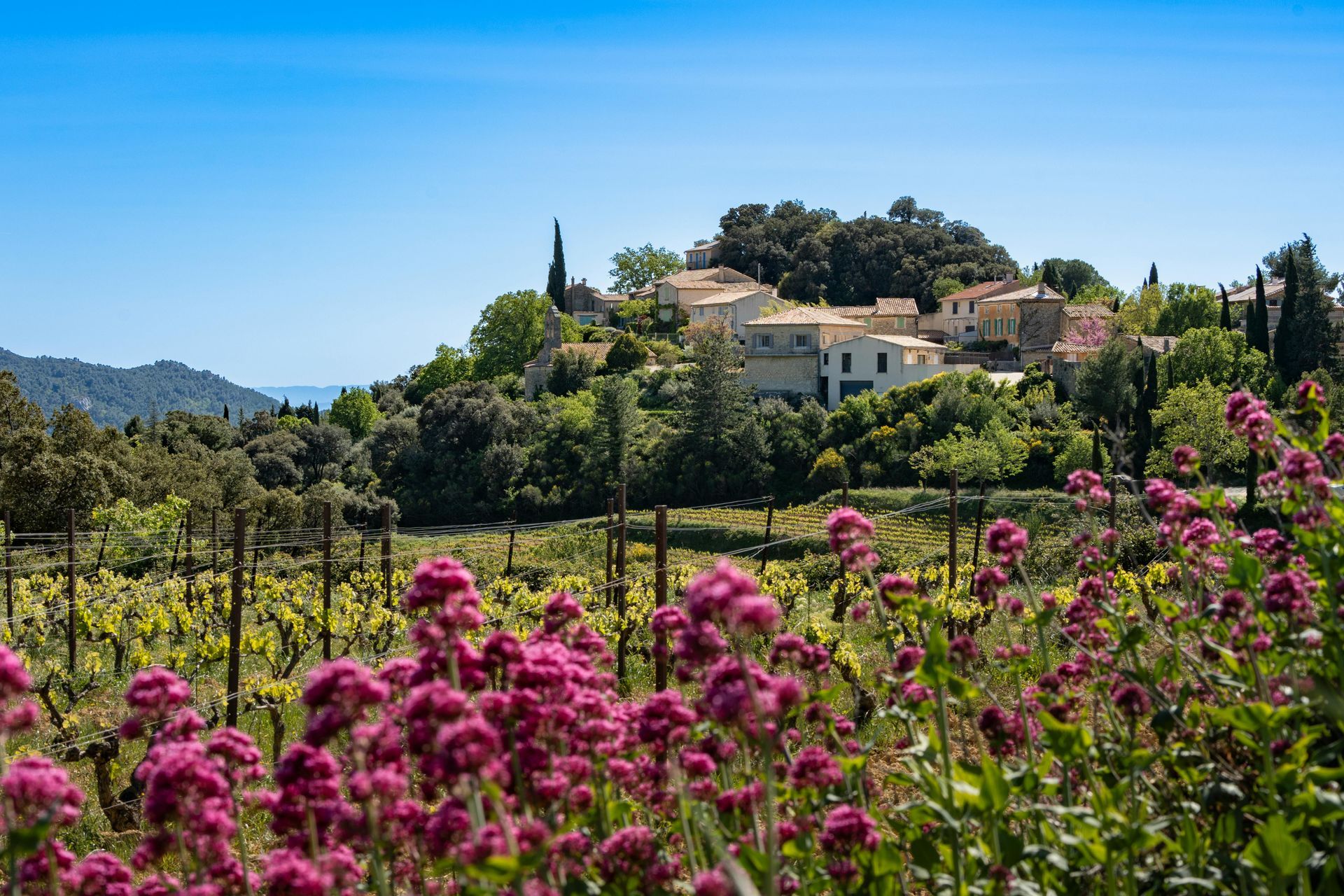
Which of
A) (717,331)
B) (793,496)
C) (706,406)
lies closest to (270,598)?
(793,496)

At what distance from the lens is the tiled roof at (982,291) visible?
209ft

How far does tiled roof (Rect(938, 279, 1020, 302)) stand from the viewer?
63688 millimetres

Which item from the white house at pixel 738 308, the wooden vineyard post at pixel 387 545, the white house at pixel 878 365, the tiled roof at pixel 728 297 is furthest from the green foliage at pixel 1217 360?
the wooden vineyard post at pixel 387 545

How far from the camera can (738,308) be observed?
67.7m

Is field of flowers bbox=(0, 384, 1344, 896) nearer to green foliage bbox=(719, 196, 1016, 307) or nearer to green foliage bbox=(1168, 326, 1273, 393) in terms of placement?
green foliage bbox=(1168, 326, 1273, 393)

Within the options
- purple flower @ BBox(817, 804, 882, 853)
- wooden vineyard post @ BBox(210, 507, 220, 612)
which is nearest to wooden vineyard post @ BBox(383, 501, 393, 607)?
wooden vineyard post @ BBox(210, 507, 220, 612)

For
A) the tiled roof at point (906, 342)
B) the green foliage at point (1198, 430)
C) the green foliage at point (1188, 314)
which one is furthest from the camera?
the green foliage at point (1188, 314)

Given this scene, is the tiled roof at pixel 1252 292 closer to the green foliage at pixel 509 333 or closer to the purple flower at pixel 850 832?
the green foliage at pixel 509 333

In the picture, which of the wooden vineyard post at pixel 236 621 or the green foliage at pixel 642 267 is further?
the green foliage at pixel 642 267

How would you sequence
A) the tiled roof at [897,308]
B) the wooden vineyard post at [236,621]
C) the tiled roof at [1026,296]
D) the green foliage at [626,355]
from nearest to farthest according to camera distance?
the wooden vineyard post at [236,621] < the tiled roof at [1026,296] < the green foliage at [626,355] < the tiled roof at [897,308]

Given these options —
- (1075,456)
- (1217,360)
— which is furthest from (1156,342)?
(1075,456)

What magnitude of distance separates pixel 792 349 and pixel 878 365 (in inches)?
230

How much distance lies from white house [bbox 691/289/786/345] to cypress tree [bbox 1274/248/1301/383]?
3032cm

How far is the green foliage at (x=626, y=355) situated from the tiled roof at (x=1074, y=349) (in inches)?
887
